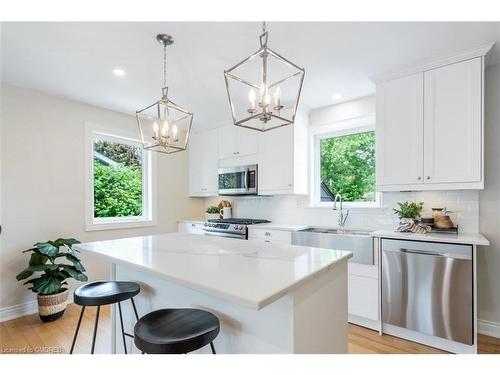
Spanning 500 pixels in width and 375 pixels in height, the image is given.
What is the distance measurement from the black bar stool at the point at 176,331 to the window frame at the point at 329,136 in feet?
8.06

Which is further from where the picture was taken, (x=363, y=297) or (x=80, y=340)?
(x=363, y=297)

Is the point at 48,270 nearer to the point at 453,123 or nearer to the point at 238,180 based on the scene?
the point at 238,180

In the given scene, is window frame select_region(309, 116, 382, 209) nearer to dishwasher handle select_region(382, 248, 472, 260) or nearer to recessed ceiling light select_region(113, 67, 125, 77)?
dishwasher handle select_region(382, 248, 472, 260)

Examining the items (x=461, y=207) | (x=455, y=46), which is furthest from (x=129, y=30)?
(x=461, y=207)

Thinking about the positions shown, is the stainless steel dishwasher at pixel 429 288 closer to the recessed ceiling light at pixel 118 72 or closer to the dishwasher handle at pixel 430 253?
the dishwasher handle at pixel 430 253

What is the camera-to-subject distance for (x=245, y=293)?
0.91 meters

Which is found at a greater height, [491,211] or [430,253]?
[491,211]

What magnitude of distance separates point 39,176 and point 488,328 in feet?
15.6

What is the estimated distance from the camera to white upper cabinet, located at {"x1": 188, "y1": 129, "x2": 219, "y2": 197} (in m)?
4.24

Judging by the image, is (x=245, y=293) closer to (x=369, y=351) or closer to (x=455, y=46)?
(x=369, y=351)

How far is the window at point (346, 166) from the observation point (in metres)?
3.17

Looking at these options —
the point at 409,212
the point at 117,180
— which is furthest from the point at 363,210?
the point at 117,180

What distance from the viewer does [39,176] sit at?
9.80 feet

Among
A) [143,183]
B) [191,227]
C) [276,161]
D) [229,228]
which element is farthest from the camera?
[191,227]
